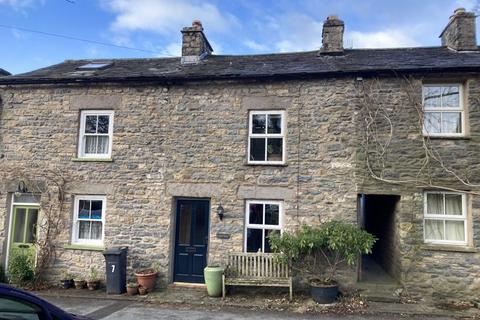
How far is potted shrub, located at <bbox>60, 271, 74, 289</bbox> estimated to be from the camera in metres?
10.1

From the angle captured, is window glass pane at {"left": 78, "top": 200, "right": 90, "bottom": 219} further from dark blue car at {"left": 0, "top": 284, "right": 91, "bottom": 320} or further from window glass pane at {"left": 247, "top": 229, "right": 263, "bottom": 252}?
dark blue car at {"left": 0, "top": 284, "right": 91, "bottom": 320}

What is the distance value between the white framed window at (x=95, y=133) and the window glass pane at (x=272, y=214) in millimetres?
5065

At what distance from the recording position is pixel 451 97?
948cm

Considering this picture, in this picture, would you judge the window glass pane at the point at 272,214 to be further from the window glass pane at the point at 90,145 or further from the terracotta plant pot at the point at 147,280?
the window glass pane at the point at 90,145

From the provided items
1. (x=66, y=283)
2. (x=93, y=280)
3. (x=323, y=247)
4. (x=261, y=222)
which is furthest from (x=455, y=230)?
(x=66, y=283)

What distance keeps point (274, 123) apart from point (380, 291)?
5170mm

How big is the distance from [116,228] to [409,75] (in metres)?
9.12

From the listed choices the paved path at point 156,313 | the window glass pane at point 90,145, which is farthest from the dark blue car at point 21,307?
the window glass pane at point 90,145

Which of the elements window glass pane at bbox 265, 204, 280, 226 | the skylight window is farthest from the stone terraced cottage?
the skylight window

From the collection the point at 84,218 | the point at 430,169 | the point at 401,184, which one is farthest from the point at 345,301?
the point at 84,218

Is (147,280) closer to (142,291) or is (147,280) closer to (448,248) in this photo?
(142,291)

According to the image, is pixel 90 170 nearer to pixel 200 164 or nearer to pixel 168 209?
pixel 168 209

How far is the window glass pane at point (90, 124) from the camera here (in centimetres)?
1097

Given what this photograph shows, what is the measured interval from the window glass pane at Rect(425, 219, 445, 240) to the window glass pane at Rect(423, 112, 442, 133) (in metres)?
2.36
